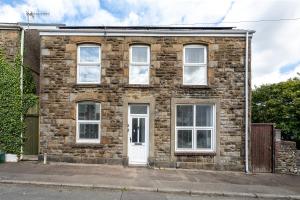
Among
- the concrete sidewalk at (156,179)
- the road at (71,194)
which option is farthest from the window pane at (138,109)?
the road at (71,194)

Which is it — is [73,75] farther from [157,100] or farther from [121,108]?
[157,100]

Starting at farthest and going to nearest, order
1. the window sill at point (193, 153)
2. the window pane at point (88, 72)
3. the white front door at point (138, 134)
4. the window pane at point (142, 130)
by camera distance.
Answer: the window pane at point (88, 72) < the window pane at point (142, 130) < the white front door at point (138, 134) < the window sill at point (193, 153)

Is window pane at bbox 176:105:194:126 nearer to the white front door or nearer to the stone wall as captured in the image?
the white front door

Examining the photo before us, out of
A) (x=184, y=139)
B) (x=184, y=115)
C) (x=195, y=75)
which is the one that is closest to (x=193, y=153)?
(x=184, y=139)

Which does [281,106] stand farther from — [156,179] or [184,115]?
[156,179]

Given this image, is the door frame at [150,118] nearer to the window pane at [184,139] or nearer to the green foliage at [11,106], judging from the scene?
the window pane at [184,139]

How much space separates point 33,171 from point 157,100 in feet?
19.9

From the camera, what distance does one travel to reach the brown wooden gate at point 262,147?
1459 centimetres

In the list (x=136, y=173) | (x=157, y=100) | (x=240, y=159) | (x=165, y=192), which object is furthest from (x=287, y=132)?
(x=165, y=192)

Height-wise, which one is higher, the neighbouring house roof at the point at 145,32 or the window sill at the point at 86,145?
the neighbouring house roof at the point at 145,32

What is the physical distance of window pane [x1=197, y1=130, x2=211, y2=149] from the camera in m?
14.8

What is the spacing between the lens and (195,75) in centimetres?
1495

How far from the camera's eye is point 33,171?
40.1 feet

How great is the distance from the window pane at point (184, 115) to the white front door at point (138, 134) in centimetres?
150
